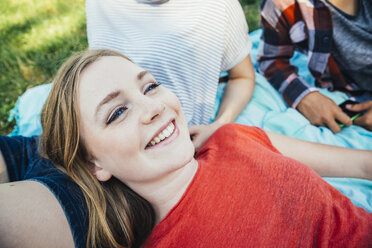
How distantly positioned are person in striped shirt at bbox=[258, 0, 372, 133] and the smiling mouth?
1.30 m

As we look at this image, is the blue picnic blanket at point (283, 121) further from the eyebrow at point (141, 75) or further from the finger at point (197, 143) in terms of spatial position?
the eyebrow at point (141, 75)

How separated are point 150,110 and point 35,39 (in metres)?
3.48

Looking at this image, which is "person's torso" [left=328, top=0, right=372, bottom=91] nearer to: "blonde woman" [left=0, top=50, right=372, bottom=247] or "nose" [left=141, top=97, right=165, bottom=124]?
"blonde woman" [left=0, top=50, right=372, bottom=247]

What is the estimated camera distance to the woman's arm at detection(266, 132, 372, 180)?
1.51 meters

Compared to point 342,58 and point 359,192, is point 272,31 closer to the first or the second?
point 342,58

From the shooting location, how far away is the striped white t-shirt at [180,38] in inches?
67.5

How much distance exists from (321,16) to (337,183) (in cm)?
124

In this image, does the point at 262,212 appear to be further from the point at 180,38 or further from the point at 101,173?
the point at 180,38

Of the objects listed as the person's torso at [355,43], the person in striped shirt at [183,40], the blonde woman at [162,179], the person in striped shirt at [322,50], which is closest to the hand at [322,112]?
the person in striped shirt at [322,50]

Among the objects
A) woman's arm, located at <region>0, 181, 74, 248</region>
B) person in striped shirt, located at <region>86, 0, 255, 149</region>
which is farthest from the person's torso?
woman's arm, located at <region>0, 181, 74, 248</region>

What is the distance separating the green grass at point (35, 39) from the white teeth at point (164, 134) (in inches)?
92.1

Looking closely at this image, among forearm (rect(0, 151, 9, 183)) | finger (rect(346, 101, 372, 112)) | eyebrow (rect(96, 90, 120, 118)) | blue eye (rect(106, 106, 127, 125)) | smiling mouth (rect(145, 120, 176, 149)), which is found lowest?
finger (rect(346, 101, 372, 112))

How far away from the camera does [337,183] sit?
159cm

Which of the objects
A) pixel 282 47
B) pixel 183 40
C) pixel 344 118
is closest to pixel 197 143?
pixel 183 40
